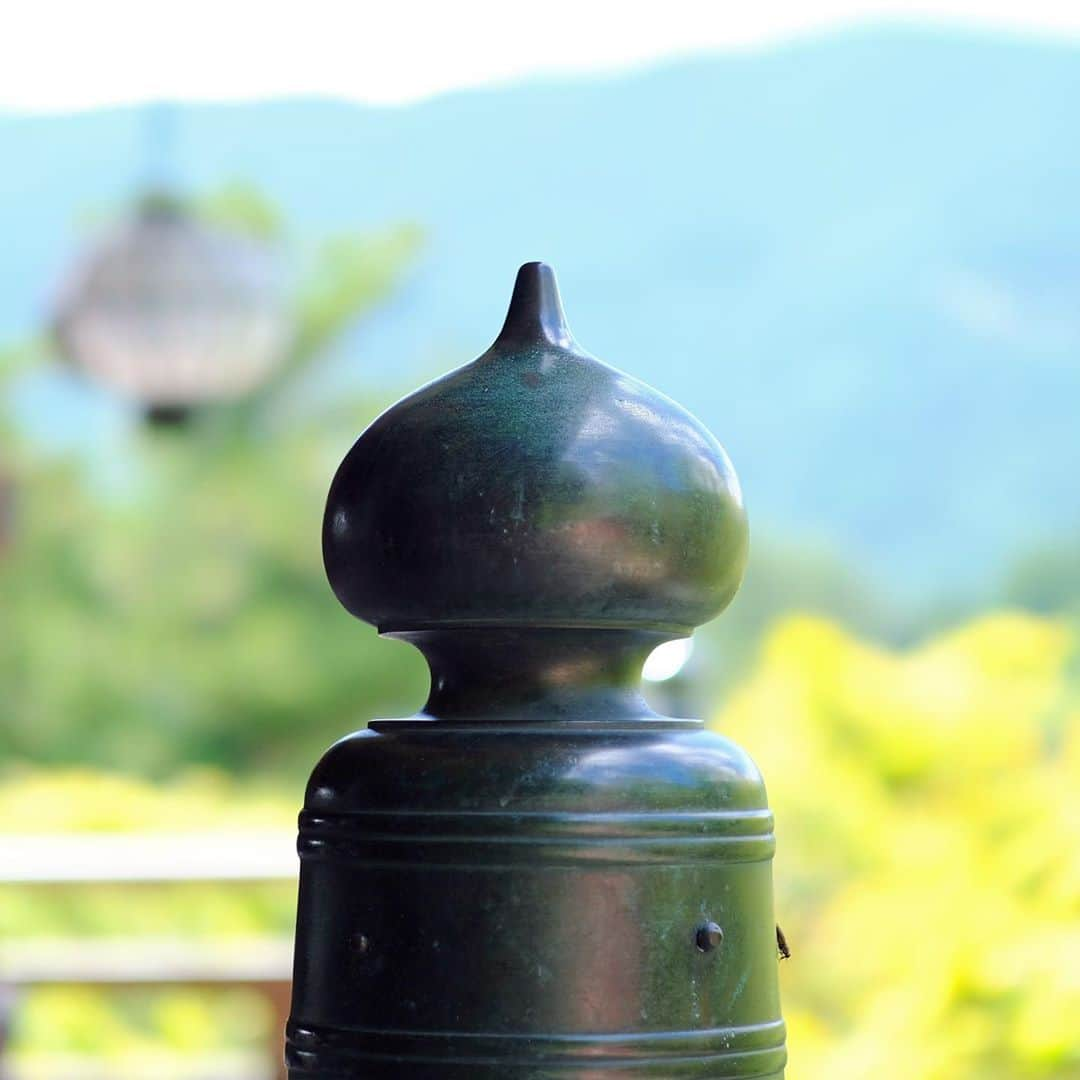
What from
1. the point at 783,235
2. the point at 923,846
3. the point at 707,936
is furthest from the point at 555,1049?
the point at 783,235

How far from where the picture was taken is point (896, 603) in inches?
566

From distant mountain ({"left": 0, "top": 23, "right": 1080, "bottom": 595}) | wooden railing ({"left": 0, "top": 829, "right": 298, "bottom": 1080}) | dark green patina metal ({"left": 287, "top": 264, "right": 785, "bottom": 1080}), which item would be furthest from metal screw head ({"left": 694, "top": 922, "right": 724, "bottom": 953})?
distant mountain ({"left": 0, "top": 23, "right": 1080, "bottom": 595})

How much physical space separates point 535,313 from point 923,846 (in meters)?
3.88

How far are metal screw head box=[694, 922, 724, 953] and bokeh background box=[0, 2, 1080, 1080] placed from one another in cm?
221

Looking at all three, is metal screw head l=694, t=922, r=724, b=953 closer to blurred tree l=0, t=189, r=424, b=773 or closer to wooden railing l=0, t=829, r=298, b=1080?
wooden railing l=0, t=829, r=298, b=1080

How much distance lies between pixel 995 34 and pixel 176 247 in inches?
574

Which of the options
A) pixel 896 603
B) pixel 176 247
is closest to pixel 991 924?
pixel 176 247

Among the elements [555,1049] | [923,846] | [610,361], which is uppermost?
[610,361]

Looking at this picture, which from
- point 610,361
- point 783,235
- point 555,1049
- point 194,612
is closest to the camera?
point 555,1049

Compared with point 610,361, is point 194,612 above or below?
below

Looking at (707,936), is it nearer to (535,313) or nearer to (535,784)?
(535,784)

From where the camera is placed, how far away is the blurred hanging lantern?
5.23 meters

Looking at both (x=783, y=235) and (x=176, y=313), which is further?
(x=783, y=235)

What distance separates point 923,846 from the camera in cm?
438
